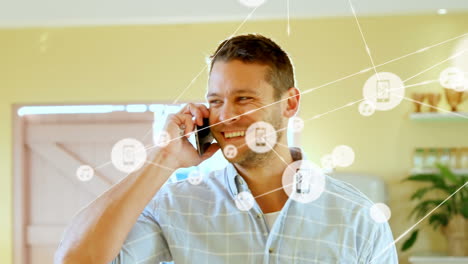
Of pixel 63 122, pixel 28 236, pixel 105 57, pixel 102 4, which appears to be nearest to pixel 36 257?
pixel 28 236

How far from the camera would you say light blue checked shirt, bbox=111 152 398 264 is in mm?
956

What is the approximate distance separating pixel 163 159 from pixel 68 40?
8.96 feet

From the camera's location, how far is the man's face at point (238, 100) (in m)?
0.96

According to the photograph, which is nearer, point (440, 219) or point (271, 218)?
point (271, 218)

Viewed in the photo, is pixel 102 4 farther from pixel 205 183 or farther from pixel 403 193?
pixel 205 183

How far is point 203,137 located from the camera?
1058mm

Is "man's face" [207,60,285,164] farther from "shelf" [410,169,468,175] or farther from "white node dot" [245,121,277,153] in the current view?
"shelf" [410,169,468,175]

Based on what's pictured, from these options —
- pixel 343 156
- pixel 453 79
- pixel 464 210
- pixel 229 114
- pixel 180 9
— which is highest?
pixel 180 9

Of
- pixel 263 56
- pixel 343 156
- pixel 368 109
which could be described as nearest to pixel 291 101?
pixel 263 56

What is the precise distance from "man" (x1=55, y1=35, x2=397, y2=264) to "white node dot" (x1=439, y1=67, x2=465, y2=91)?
2.48 metres

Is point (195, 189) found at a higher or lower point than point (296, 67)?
lower

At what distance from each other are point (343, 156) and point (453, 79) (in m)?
0.72

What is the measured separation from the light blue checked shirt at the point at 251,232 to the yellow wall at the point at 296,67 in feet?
7.78

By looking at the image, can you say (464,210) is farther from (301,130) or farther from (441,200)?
(301,130)
